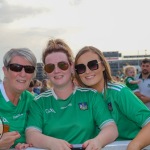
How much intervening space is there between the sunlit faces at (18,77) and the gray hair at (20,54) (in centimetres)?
3

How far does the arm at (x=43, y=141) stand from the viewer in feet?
8.39

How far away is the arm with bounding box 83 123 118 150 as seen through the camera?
8.29 feet

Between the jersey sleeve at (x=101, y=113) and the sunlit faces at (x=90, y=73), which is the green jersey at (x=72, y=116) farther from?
the sunlit faces at (x=90, y=73)

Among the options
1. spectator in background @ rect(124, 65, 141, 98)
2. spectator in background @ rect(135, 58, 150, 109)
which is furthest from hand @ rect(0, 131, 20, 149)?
spectator in background @ rect(124, 65, 141, 98)

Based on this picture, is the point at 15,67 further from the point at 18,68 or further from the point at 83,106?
the point at 83,106

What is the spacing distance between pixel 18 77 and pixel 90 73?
0.67 metres

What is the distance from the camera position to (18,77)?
3.27m

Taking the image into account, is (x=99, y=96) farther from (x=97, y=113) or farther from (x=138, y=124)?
(x=138, y=124)

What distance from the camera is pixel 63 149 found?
99.3 inches

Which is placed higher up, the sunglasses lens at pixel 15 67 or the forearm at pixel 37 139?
the sunglasses lens at pixel 15 67

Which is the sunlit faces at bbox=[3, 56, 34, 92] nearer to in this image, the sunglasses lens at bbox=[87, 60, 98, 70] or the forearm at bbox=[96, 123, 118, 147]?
the sunglasses lens at bbox=[87, 60, 98, 70]

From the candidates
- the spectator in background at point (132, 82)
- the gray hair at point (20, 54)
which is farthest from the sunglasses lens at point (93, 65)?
the spectator in background at point (132, 82)

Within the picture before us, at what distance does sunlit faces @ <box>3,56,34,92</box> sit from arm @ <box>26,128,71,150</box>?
0.48 meters


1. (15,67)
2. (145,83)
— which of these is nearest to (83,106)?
(15,67)
